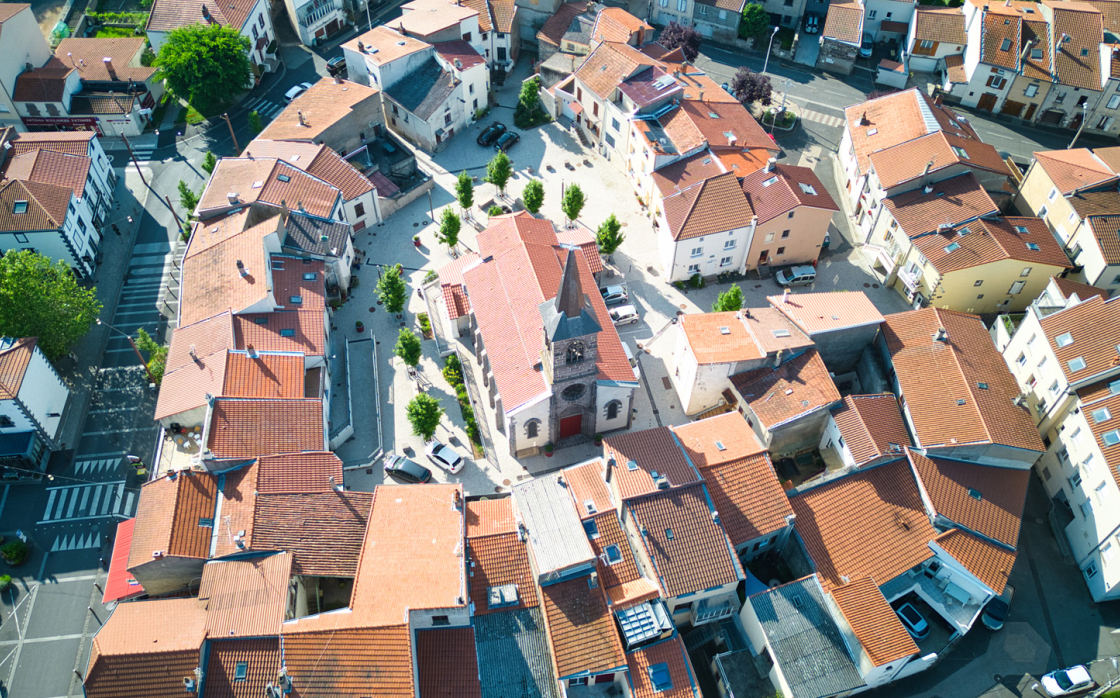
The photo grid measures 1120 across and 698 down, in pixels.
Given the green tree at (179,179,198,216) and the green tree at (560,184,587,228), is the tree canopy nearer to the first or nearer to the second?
the green tree at (560,184,587,228)

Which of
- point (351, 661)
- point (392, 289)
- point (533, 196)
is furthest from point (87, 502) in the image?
point (533, 196)

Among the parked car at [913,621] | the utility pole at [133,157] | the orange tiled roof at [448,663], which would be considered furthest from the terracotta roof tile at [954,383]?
the utility pole at [133,157]

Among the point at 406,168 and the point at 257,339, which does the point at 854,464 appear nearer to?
the point at 257,339

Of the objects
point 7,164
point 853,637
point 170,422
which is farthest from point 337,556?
point 7,164

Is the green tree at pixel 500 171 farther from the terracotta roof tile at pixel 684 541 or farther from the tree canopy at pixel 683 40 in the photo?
the terracotta roof tile at pixel 684 541

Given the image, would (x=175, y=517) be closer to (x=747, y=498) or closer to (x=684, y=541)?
(x=684, y=541)

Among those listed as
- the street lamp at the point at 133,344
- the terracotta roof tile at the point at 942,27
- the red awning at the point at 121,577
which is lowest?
the red awning at the point at 121,577
